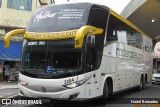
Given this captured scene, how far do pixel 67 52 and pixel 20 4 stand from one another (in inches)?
920

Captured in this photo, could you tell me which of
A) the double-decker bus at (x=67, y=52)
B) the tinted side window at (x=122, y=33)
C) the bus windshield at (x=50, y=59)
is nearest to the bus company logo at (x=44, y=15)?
the double-decker bus at (x=67, y=52)

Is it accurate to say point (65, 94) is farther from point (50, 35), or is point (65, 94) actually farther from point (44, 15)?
point (44, 15)

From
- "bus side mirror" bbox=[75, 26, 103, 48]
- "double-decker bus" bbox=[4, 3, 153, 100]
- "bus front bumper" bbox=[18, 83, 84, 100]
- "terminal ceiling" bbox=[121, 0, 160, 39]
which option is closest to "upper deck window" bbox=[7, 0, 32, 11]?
"terminal ceiling" bbox=[121, 0, 160, 39]

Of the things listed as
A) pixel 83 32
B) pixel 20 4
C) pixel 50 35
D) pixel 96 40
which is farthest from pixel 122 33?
pixel 20 4

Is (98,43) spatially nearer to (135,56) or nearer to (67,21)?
(67,21)

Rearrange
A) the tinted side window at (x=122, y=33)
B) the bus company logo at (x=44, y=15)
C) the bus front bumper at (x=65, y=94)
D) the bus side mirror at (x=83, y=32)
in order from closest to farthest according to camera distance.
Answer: the bus side mirror at (x=83, y=32)
the bus front bumper at (x=65, y=94)
the bus company logo at (x=44, y=15)
the tinted side window at (x=122, y=33)

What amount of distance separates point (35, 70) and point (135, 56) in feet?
29.3

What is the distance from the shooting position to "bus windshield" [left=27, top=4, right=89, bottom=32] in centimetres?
1138

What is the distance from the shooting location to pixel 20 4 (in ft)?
109

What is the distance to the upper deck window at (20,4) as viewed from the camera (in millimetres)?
32719

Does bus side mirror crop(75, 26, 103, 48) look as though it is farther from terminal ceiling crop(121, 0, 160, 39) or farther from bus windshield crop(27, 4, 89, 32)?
terminal ceiling crop(121, 0, 160, 39)

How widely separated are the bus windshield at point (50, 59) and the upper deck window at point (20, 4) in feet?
72.3

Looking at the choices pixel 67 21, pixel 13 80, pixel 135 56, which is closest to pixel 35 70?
pixel 67 21

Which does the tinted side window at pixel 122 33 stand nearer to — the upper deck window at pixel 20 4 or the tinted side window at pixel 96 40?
the tinted side window at pixel 96 40
